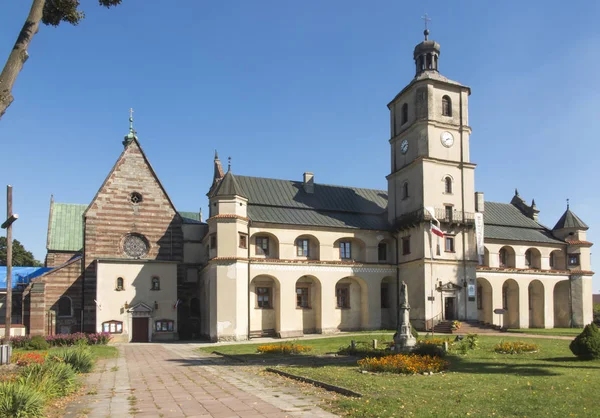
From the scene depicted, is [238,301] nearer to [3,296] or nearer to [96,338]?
[96,338]

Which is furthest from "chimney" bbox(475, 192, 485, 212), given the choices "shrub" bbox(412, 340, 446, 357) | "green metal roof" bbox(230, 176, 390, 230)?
"shrub" bbox(412, 340, 446, 357)

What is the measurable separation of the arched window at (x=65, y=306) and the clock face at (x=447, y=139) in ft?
110

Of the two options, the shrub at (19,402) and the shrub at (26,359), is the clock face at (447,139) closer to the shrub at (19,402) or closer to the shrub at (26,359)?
the shrub at (26,359)

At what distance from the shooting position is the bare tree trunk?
35.4 feet

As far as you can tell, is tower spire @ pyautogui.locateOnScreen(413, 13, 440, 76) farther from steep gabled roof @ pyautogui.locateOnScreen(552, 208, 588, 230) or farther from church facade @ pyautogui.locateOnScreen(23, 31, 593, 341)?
steep gabled roof @ pyautogui.locateOnScreen(552, 208, 588, 230)

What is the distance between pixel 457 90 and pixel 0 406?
42711 millimetres

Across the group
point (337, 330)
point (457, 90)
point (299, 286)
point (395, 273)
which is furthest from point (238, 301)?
point (457, 90)

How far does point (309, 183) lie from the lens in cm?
4953

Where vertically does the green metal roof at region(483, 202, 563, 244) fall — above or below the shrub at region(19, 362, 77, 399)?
above

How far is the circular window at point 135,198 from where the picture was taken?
45094mm

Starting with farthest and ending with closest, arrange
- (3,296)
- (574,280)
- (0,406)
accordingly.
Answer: (574,280), (3,296), (0,406)

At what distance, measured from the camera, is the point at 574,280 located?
169ft

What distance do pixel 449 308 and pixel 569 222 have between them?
63.5 feet

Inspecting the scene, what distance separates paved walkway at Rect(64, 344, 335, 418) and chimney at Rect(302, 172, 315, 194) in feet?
87.9
